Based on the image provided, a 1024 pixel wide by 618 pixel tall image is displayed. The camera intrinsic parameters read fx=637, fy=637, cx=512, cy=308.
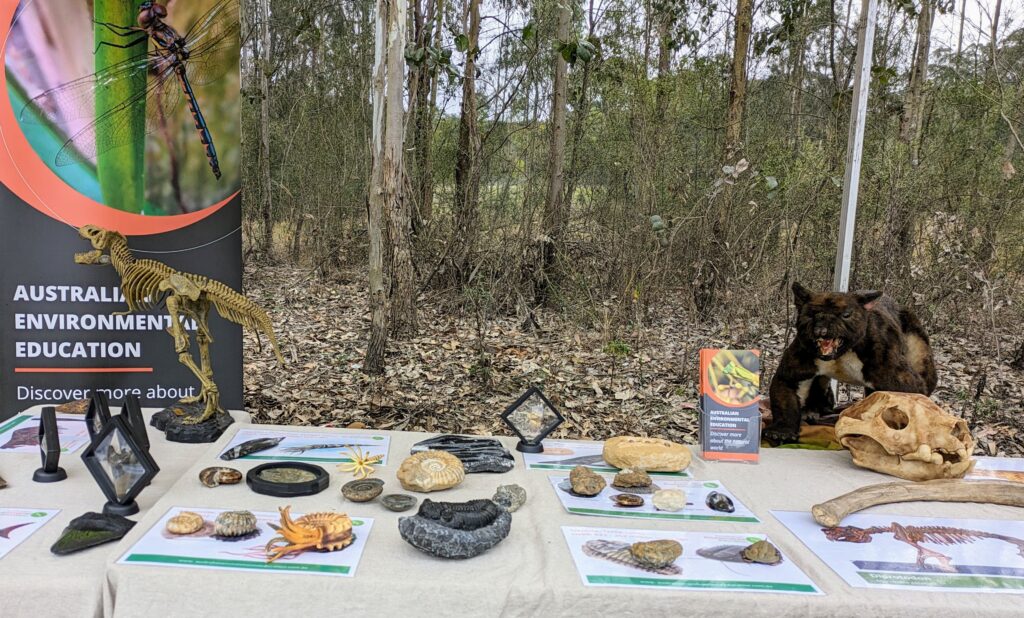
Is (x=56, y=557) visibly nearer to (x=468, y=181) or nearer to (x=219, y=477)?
(x=219, y=477)

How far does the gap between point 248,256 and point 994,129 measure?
8792mm

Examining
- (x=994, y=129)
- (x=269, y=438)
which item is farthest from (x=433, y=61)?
(x=994, y=129)

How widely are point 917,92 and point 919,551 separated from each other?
17.6ft

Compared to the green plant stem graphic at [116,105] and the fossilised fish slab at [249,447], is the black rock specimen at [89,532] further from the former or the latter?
the green plant stem graphic at [116,105]

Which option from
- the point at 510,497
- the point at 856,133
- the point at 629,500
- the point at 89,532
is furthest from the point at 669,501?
the point at 856,133

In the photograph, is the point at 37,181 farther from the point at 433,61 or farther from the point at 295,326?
the point at 295,326

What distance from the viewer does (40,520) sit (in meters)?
1.54

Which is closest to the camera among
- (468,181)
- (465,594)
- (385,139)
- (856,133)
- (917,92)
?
(465,594)

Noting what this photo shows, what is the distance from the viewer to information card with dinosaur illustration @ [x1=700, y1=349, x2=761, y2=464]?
208 centimetres

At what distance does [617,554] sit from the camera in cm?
147

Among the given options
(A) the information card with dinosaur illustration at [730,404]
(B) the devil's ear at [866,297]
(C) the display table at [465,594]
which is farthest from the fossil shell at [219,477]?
(B) the devil's ear at [866,297]

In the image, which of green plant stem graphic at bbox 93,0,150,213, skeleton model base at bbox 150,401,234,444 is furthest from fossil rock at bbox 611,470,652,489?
green plant stem graphic at bbox 93,0,150,213

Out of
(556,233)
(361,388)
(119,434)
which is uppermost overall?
(556,233)

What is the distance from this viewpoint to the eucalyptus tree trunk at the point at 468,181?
18.8 feet
